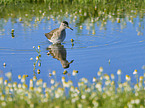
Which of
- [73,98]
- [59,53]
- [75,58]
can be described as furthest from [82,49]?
[73,98]

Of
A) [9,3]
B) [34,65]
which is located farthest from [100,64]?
[9,3]

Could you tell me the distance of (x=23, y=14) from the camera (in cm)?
2119

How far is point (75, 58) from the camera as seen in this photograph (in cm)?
1221

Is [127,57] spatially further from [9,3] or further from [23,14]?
[9,3]

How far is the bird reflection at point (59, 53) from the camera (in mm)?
11847

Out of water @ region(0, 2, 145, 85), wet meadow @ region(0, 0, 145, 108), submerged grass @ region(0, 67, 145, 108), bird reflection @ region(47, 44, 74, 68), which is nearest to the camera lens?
submerged grass @ region(0, 67, 145, 108)

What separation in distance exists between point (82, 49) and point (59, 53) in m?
0.87

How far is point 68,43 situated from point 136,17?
20.4 feet

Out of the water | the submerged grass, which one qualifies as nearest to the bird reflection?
the water

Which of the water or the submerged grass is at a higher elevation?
the water

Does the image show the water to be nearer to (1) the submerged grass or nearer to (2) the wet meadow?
(2) the wet meadow

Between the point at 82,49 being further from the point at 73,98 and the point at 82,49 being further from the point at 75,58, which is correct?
the point at 73,98

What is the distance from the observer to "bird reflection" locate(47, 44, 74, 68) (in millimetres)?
11847

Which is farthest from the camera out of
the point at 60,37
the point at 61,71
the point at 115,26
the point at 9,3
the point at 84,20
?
the point at 9,3
